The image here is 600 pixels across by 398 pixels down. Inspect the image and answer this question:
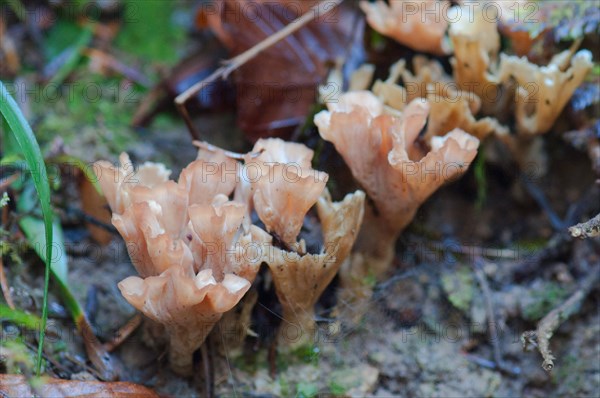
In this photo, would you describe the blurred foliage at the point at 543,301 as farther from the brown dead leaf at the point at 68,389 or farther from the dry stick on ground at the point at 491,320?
the brown dead leaf at the point at 68,389

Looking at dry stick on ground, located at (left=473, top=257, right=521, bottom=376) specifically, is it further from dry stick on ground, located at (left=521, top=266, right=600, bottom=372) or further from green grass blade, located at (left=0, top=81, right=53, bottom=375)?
green grass blade, located at (left=0, top=81, right=53, bottom=375)

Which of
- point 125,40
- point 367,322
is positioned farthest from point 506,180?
point 125,40

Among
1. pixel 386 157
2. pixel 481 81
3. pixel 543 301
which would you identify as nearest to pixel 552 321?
pixel 543 301

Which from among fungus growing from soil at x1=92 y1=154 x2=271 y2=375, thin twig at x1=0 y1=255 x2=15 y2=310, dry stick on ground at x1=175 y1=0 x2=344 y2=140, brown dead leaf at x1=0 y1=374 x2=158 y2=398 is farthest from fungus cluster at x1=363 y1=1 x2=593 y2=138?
thin twig at x1=0 y1=255 x2=15 y2=310

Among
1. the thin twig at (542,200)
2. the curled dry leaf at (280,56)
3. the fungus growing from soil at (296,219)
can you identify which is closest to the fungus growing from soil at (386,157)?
the fungus growing from soil at (296,219)

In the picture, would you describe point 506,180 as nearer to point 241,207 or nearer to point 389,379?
point 389,379

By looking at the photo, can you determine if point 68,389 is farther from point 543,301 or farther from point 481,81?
point 481,81

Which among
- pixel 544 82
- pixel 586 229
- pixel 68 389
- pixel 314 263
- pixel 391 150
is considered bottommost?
pixel 68 389
